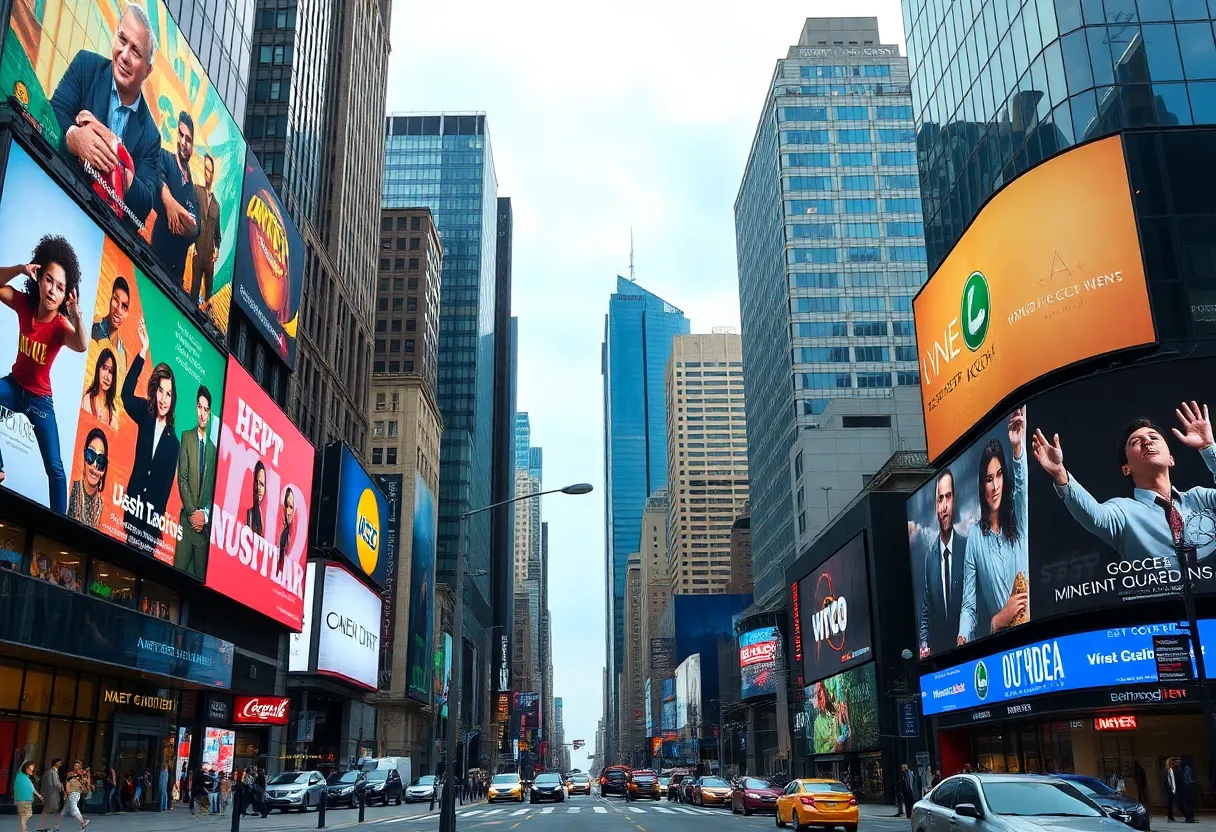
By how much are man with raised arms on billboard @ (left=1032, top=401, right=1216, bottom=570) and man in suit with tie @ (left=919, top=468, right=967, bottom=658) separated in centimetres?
882

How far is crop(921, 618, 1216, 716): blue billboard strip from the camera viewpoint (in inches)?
1356

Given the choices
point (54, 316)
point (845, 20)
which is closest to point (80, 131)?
point (54, 316)

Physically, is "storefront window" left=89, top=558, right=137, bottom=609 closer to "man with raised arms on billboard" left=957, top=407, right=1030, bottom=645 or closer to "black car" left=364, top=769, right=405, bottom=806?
"black car" left=364, top=769, right=405, bottom=806

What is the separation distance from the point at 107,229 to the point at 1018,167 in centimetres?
3705

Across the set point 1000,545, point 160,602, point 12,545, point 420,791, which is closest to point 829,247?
point 1000,545

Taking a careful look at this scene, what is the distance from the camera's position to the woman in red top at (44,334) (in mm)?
29219

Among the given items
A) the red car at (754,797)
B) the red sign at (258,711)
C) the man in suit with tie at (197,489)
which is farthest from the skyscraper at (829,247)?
the man in suit with tie at (197,489)

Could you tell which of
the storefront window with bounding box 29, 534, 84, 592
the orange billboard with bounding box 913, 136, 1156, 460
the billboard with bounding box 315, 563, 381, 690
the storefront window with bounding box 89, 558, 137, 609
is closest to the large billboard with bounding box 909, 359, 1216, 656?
the orange billboard with bounding box 913, 136, 1156, 460

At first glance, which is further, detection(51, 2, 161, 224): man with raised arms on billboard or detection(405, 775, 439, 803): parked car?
detection(405, 775, 439, 803): parked car

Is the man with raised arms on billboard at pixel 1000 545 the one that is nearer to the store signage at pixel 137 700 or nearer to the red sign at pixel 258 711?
the store signage at pixel 137 700

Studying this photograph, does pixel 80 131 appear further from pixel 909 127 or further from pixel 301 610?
pixel 909 127

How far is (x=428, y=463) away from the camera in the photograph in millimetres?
118938

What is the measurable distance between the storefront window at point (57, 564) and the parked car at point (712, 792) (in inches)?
1209

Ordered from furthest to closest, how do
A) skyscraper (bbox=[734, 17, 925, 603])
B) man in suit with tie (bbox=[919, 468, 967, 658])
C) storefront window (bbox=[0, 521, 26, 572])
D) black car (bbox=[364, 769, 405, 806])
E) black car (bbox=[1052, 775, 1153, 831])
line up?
skyscraper (bbox=[734, 17, 925, 603]), black car (bbox=[364, 769, 405, 806]), man in suit with tie (bbox=[919, 468, 967, 658]), storefront window (bbox=[0, 521, 26, 572]), black car (bbox=[1052, 775, 1153, 831])
